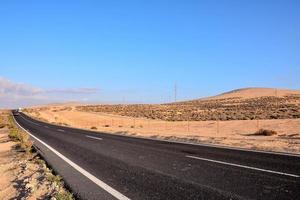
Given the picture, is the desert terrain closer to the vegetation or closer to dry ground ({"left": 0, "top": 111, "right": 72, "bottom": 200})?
the vegetation

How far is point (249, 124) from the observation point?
46750mm

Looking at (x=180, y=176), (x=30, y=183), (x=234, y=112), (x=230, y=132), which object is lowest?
(x=230, y=132)

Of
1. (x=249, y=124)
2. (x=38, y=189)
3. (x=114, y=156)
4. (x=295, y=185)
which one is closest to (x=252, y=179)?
(x=295, y=185)

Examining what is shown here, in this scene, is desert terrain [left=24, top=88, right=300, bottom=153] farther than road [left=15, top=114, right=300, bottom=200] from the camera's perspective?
Yes

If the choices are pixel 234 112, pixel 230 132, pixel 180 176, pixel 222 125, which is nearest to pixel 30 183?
pixel 180 176

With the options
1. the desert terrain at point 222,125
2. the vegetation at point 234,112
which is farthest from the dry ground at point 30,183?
the vegetation at point 234,112

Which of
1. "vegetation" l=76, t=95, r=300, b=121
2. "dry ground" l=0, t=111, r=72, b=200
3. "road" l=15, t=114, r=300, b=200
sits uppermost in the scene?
"vegetation" l=76, t=95, r=300, b=121

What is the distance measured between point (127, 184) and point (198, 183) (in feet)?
5.14

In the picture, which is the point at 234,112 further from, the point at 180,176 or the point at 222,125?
the point at 180,176

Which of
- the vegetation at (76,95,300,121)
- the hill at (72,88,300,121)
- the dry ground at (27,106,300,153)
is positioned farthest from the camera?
the hill at (72,88,300,121)

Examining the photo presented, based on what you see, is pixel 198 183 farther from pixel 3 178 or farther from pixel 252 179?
pixel 3 178

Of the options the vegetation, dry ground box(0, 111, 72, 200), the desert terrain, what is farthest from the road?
the vegetation

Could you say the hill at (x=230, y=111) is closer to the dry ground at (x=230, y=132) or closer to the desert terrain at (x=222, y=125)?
the desert terrain at (x=222, y=125)

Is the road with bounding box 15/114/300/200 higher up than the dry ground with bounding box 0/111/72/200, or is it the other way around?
the road with bounding box 15/114/300/200
